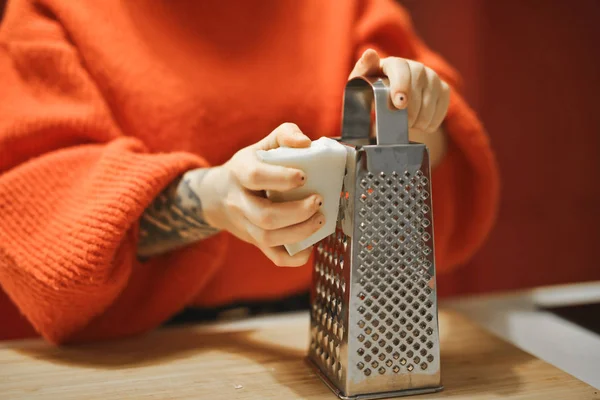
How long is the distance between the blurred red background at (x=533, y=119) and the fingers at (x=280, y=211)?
795 millimetres

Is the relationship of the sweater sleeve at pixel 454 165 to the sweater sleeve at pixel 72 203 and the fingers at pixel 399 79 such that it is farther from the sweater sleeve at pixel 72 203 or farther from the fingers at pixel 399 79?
the sweater sleeve at pixel 72 203

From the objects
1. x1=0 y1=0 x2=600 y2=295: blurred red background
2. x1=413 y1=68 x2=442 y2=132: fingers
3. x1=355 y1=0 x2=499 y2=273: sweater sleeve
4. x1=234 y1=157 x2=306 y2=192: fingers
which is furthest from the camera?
x1=0 y1=0 x2=600 y2=295: blurred red background

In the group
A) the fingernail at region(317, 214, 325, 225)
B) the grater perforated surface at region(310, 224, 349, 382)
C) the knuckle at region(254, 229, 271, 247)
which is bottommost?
the grater perforated surface at region(310, 224, 349, 382)

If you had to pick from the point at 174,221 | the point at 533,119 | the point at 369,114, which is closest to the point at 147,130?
the point at 174,221

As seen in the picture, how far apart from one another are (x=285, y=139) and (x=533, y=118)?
2.88 feet

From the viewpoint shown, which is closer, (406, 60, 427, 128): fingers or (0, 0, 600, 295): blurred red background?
(406, 60, 427, 128): fingers

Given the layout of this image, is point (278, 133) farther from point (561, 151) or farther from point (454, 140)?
point (561, 151)

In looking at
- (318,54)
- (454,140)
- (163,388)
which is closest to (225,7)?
(318,54)

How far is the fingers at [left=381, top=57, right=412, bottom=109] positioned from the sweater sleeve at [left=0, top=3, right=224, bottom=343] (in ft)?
0.82

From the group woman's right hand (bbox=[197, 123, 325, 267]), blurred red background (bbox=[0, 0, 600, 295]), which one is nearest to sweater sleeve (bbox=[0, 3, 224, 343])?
woman's right hand (bbox=[197, 123, 325, 267])

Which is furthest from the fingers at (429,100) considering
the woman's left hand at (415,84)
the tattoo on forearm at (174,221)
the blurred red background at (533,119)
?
the blurred red background at (533,119)

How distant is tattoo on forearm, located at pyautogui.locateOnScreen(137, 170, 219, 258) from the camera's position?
0.70 metres

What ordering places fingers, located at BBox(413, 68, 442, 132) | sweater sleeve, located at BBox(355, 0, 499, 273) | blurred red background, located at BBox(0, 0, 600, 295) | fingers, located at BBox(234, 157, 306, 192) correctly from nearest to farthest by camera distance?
fingers, located at BBox(234, 157, 306, 192) → fingers, located at BBox(413, 68, 442, 132) → sweater sleeve, located at BBox(355, 0, 499, 273) → blurred red background, located at BBox(0, 0, 600, 295)

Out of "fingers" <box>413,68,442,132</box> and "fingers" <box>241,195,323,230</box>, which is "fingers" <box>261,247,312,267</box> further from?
"fingers" <box>413,68,442,132</box>
